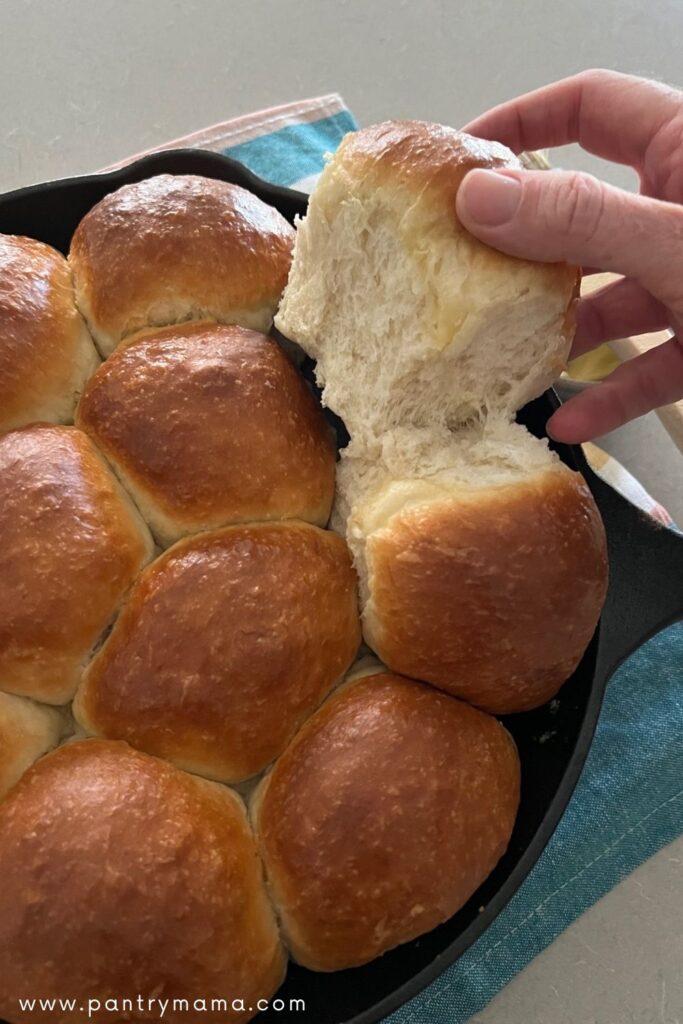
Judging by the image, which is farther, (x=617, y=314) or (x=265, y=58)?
(x=265, y=58)

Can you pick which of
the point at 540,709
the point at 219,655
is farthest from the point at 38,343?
the point at 540,709

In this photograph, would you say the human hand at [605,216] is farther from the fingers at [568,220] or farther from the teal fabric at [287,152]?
the teal fabric at [287,152]

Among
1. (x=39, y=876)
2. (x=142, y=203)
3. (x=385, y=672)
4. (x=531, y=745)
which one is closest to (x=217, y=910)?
(x=39, y=876)

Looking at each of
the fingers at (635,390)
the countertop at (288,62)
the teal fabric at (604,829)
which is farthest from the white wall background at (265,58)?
the teal fabric at (604,829)

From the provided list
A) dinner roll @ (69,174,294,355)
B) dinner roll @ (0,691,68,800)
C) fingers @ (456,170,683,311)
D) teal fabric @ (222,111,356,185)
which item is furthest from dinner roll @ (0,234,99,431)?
teal fabric @ (222,111,356,185)

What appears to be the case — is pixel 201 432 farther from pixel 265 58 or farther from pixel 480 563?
pixel 265 58
